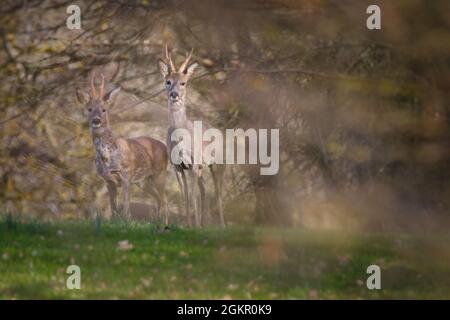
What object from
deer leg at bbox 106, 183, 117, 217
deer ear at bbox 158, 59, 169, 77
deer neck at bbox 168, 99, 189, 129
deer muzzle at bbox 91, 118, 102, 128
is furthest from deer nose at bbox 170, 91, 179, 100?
deer leg at bbox 106, 183, 117, 217

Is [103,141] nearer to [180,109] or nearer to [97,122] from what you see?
[97,122]

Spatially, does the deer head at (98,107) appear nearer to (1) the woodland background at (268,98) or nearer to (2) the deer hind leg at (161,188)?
(2) the deer hind leg at (161,188)

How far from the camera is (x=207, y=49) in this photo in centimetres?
2312

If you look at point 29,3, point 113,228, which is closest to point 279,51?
point 29,3

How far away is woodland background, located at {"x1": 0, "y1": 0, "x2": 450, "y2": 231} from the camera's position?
21922 millimetres

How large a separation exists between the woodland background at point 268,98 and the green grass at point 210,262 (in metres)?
5.44

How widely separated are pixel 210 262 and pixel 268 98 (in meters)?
8.33

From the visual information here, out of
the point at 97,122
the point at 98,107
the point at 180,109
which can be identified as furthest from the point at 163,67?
the point at 97,122

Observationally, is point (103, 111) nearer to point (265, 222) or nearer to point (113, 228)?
point (113, 228)

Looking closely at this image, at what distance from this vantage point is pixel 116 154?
63.5ft

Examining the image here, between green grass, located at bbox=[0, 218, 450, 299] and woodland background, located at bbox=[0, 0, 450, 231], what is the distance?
5437mm

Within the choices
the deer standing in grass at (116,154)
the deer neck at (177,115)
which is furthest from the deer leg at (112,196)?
the deer neck at (177,115)

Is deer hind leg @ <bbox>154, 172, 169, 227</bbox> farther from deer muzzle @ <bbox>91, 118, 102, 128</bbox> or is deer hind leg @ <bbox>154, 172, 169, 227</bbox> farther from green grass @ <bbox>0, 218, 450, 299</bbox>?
green grass @ <bbox>0, 218, 450, 299</bbox>
